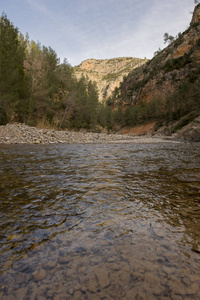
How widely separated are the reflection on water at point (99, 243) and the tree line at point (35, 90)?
1610 cm

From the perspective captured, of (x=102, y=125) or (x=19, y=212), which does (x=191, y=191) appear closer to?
(x=19, y=212)

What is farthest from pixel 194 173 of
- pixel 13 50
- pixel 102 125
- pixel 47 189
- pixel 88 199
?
pixel 102 125

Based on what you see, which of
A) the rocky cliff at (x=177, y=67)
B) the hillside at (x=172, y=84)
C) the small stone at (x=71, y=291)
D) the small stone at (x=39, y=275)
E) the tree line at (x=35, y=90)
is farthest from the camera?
the rocky cliff at (x=177, y=67)

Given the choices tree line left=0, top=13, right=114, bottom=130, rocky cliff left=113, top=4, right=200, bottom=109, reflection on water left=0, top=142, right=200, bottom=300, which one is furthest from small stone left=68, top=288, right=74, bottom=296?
rocky cliff left=113, top=4, right=200, bottom=109

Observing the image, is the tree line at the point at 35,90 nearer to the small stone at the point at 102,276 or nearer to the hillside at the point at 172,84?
the small stone at the point at 102,276

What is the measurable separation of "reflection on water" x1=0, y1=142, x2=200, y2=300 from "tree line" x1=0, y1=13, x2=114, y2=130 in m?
16.1

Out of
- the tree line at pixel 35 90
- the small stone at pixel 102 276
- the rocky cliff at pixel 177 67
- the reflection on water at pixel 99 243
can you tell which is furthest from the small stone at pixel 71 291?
the rocky cliff at pixel 177 67

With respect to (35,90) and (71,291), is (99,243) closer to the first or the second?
(71,291)

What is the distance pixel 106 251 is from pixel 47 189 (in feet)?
6.36

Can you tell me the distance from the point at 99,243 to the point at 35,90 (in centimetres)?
2262

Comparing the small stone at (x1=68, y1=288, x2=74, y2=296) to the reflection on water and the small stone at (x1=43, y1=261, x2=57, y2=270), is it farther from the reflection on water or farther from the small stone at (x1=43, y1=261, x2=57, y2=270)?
the small stone at (x1=43, y1=261, x2=57, y2=270)

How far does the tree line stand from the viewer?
54.4 ft

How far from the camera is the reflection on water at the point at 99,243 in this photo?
3.88 feet

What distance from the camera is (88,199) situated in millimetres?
2713
